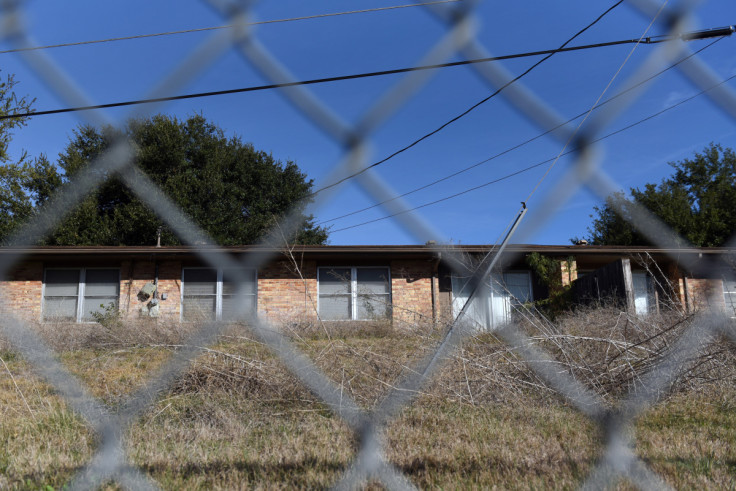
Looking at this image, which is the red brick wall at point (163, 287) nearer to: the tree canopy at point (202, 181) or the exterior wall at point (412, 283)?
the exterior wall at point (412, 283)

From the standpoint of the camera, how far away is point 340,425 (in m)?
3.31

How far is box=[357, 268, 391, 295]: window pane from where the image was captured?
15.2m

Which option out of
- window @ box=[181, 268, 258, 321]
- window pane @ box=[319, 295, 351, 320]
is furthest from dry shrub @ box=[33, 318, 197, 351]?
window pane @ box=[319, 295, 351, 320]

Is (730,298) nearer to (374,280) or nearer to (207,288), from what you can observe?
(374,280)

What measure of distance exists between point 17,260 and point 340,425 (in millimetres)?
13863

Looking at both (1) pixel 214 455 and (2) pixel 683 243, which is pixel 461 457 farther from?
(2) pixel 683 243

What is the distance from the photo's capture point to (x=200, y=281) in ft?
48.0

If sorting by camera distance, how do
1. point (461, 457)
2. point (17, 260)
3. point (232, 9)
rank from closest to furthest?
point (232, 9) < point (461, 457) < point (17, 260)

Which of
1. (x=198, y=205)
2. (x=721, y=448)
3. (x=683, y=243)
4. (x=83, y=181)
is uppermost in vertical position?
(x=198, y=205)

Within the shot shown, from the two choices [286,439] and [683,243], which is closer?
[683,243]

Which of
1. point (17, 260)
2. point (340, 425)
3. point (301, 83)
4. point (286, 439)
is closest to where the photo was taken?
point (301, 83)

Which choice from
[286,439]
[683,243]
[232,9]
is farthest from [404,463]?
[232,9]

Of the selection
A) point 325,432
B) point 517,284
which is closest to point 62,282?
point 517,284

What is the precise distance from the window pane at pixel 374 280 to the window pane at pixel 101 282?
6720 millimetres
